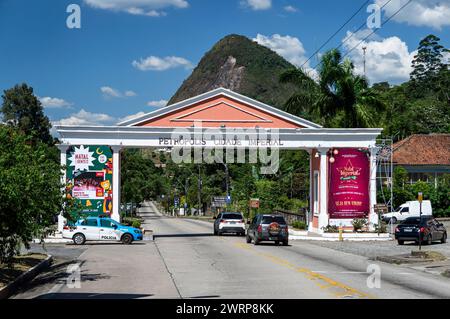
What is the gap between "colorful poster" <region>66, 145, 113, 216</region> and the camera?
3738cm

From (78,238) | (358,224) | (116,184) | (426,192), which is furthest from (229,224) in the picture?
(426,192)

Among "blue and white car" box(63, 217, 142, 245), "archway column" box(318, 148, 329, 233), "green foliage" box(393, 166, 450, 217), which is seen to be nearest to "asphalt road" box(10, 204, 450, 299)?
"blue and white car" box(63, 217, 142, 245)

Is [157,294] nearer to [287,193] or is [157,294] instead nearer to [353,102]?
[353,102]

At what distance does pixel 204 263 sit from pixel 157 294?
813cm

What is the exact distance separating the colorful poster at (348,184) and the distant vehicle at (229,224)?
21.2ft

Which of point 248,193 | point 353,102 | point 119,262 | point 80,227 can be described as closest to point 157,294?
point 119,262

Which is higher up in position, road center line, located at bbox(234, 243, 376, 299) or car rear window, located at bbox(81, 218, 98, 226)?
car rear window, located at bbox(81, 218, 98, 226)

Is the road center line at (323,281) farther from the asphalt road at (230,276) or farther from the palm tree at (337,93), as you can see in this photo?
the palm tree at (337,93)

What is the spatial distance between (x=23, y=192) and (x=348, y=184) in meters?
26.3

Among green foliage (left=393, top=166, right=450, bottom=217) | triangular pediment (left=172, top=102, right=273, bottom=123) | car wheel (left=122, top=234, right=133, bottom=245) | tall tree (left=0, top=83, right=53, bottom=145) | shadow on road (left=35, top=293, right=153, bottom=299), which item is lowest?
car wheel (left=122, top=234, right=133, bottom=245)

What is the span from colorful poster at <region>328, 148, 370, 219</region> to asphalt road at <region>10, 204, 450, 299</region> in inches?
426

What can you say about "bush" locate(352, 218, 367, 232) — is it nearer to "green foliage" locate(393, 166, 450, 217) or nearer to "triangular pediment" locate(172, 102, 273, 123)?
"triangular pediment" locate(172, 102, 273, 123)

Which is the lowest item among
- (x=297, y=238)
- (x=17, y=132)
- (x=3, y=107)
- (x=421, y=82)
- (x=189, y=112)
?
(x=297, y=238)

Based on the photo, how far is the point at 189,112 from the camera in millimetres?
39406
